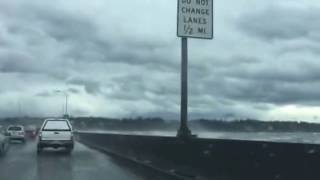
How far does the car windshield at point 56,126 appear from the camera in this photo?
121 feet

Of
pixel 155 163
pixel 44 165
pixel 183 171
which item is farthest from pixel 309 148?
pixel 44 165

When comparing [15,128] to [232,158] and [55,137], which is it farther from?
[232,158]

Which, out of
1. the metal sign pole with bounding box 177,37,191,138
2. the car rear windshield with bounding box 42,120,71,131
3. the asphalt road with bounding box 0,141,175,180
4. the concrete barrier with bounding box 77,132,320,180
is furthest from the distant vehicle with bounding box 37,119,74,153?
the metal sign pole with bounding box 177,37,191,138

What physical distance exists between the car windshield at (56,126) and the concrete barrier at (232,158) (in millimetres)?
10097

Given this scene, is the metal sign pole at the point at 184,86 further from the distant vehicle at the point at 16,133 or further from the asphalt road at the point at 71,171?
the distant vehicle at the point at 16,133

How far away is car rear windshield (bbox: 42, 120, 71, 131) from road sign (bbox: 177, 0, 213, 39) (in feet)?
55.8

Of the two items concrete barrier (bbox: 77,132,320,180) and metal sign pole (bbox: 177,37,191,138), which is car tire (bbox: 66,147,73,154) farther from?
metal sign pole (bbox: 177,37,191,138)

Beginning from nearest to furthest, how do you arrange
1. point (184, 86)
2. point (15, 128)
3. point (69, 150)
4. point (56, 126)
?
point (184, 86) → point (56, 126) → point (69, 150) → point (15, 128)

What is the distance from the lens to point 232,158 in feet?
53.0

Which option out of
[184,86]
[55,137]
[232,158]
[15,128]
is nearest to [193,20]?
[184,86]

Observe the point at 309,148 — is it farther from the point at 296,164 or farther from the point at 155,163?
the point at 155,163

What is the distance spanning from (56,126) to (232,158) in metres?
22.4

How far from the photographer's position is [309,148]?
39.6ft

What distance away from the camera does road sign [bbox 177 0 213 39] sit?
21578 mm
